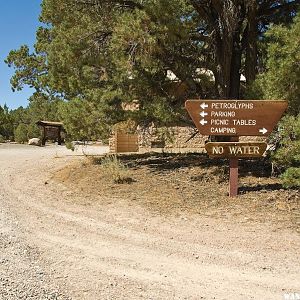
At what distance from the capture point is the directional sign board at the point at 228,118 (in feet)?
28.2

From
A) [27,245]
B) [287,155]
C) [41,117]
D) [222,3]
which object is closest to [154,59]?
[222,3]

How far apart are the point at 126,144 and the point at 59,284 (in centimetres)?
1667

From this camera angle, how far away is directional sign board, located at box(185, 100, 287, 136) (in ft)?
28.2

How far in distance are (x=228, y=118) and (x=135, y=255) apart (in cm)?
427

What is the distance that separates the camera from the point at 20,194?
9.44m

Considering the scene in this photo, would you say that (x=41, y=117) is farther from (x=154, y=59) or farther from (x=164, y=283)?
(x=164, y=283)

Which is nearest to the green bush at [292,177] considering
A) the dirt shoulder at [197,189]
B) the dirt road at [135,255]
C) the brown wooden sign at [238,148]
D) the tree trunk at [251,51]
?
the dirt shoulder at [197,189]

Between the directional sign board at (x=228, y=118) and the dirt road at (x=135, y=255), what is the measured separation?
2168mm

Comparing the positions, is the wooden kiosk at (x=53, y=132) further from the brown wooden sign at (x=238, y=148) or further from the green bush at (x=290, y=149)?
the green bush at (x=290, y=149)

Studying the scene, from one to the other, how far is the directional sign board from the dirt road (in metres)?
2.17

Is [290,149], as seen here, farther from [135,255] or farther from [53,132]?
[53,132]

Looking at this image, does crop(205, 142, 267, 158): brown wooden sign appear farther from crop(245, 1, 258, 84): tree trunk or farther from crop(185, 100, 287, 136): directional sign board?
crop(245, 1, 258, 84): tree trunk

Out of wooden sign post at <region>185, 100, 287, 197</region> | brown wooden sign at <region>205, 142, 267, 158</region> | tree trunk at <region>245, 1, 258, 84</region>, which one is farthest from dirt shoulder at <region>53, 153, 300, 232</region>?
tree trunk at <region>245, 1, 258, 84</region>

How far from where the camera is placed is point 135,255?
5.32 meters
